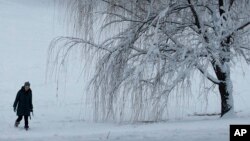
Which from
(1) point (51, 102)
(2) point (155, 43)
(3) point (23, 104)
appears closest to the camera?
(2) point (155, 43)

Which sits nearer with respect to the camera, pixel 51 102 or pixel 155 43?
pixel 155 43

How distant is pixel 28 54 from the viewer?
3631cm

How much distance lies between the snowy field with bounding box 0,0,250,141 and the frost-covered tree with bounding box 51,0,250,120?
859 mm

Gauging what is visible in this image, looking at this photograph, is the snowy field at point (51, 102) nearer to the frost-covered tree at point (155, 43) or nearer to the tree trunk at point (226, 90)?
the tree trunk at point (226, 90)

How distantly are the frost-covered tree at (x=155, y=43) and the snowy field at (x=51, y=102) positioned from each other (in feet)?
2.82

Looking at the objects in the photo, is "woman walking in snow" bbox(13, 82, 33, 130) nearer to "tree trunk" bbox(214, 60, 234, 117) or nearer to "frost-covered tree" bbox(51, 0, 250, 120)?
"frost-covered tree" bbox(51, 0, 250, 120)

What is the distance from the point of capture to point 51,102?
77.0 feet

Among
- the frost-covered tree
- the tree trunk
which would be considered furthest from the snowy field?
the frost-covered tree

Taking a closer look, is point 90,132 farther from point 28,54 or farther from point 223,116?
point 28,54

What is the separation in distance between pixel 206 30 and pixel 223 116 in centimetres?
254

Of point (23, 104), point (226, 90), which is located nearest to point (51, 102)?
point (23, 104)

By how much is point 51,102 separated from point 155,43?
12.0 meters

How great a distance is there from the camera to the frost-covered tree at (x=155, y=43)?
12.7 metres

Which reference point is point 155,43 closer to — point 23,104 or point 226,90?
point 226,90
